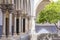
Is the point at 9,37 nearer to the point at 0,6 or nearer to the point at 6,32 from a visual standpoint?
the point at 6,32

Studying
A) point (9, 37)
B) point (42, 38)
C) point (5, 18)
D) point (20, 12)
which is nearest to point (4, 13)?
point (5, 18)

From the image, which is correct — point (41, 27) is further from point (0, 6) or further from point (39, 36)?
point (0, 6)

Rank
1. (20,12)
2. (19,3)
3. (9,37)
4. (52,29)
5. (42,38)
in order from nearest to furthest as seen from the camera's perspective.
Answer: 1. (9,37)
2. (20,12)
3. (19,3)
4. (42,38)
5. (52,29)

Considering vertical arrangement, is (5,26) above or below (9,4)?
below

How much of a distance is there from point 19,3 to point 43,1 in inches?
765

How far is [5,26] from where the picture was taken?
484 inches

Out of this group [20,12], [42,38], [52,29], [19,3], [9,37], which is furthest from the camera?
[52,29]

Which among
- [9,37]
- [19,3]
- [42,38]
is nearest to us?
[9,37]

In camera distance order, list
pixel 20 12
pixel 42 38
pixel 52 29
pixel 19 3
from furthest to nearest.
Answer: pixel 52 29
pixel 42 38
pixel 19 3
pixel 20 12

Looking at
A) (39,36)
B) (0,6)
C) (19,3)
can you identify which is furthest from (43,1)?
(0,6)

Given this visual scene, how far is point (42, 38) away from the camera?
2262cm

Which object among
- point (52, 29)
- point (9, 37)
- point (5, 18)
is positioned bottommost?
point (52, 29)

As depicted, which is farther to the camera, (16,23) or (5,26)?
(16,23)

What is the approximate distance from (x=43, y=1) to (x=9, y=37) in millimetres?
26632
